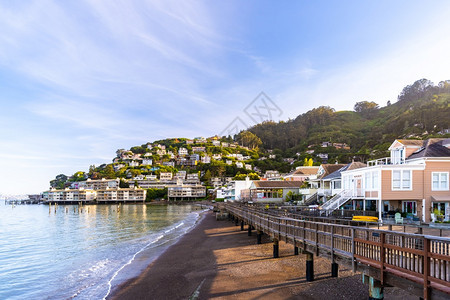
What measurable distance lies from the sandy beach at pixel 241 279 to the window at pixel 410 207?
11.6 meters

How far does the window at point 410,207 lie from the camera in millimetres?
24500

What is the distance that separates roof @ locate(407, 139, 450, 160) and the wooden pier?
53.4 feet

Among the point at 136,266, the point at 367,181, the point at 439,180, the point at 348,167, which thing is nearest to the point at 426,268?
the point at 136,266

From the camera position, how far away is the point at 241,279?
1468cm

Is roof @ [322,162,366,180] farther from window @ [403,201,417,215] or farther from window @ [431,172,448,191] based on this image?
window @ [431,172,448,191]

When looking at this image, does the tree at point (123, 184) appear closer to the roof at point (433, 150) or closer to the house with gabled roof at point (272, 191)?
the house with gabled roof at point (272, 191)

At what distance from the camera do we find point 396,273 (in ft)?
25.0

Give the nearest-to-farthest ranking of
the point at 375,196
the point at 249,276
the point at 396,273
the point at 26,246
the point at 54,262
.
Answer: the point at 396,273, the point at 249,276, the point at 54,262, the point at 375,196, the point at 26,246

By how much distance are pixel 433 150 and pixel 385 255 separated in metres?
20.6

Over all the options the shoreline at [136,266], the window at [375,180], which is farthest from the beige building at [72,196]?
the window at [375,180]

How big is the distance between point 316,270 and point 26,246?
29982mm

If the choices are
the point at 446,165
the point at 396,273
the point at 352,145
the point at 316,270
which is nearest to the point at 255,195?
the point at 446,165

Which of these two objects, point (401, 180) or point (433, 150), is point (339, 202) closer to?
point (401, 180)

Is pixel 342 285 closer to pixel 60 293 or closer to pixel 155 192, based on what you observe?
pixel 60 293
